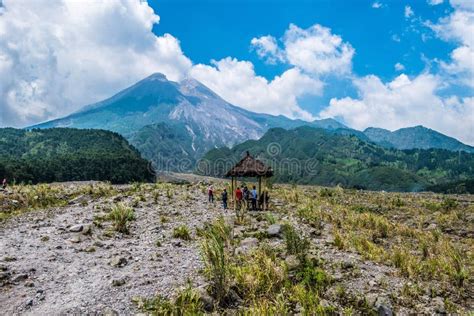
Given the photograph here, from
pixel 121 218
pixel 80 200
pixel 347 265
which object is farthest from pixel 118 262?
pixel 80 200

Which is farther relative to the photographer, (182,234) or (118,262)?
(182,234)

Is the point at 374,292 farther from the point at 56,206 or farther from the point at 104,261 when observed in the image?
the point at 56,206

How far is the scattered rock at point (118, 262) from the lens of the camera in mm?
12095

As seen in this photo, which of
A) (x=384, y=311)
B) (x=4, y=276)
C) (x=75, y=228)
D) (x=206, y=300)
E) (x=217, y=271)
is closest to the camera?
(x=206, y=300)

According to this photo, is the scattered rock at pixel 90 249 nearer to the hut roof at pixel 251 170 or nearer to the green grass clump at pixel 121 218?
the green grass clump at pixel 121 218

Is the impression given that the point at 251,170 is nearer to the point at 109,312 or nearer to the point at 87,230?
the point at 87,230

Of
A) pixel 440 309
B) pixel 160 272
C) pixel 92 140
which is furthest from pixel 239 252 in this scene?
pixel 92 140

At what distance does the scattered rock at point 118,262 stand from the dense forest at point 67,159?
28.0 meters

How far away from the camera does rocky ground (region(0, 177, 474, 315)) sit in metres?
9.81

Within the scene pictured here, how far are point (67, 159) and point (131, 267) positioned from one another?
89.6 metres

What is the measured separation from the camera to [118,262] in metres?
12.2

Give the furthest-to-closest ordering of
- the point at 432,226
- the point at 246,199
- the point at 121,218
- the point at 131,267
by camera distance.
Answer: the point at 246,199
the point at 432,226
the point at 121,218
the point at 131,267

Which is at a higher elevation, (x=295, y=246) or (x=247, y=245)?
(x=295, y=246)

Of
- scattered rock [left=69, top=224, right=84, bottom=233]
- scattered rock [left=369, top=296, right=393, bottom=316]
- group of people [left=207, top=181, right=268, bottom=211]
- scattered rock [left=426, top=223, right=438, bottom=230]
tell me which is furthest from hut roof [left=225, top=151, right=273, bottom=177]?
scattered rock [left=369, top=296, right=393, bottom=316]
